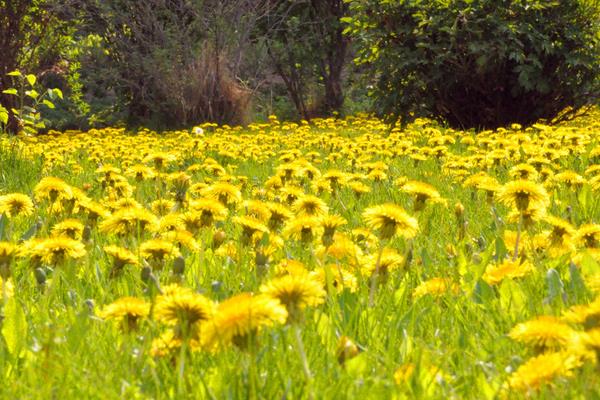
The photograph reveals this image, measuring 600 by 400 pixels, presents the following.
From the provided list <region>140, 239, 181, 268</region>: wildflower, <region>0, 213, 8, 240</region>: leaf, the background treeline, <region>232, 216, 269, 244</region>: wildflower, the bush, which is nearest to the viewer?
<region>140, 239, 181, 268</region>: wildflower

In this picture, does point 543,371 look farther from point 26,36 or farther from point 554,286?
point 26,36

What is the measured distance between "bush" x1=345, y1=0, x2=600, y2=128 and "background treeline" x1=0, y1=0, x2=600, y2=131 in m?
0.02

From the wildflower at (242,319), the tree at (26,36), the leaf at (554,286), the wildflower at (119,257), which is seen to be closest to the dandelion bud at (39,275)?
the wildflower at (119,257)

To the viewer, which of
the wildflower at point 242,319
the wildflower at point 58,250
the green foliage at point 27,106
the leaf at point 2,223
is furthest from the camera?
the green foliage at point 27,106

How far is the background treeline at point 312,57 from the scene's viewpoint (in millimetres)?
7949

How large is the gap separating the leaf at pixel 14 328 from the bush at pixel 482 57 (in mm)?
6808

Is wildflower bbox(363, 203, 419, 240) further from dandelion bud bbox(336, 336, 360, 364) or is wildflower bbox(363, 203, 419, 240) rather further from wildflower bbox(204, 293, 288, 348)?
wildflower bbox(204, 293, 288, 348)

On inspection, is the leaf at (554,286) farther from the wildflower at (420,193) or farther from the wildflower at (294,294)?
the wildflower at (294,294)

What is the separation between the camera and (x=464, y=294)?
6.02 ft

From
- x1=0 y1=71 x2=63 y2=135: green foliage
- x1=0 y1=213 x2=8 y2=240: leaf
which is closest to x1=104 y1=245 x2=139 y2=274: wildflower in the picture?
x1=0 y1=213 x2=8 y2=240: leaf

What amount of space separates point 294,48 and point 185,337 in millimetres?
15312

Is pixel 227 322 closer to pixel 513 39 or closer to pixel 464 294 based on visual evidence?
pixel 464 294

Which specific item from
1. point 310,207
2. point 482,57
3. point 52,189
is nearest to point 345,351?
point 310,207

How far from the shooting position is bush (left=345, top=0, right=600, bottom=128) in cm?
782
